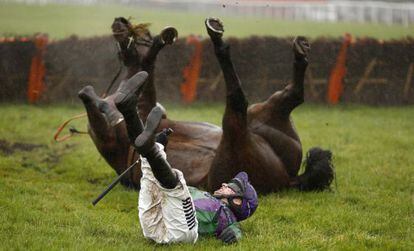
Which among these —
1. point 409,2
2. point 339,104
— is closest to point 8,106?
point 339,104

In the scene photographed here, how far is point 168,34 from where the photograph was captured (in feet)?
26.1

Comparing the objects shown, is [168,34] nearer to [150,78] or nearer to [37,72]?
[150,78]

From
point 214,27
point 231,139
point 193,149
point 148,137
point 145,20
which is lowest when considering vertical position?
point 145,20

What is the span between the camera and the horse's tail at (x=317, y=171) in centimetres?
766

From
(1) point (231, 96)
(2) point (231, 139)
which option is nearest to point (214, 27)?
(1) point (231, 96)

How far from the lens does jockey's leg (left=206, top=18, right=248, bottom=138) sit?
6812 millimetres

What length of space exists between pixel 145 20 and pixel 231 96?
21.7m

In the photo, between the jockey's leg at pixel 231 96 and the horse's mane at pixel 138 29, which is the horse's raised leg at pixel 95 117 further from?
the jockey's leg at pixel 231 96

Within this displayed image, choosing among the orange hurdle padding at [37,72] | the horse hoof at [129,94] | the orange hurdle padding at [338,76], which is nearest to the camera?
the horse hoof at [129,94]

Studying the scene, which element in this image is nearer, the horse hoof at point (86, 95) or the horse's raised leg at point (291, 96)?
the horse's raised leg at point (291, 96)

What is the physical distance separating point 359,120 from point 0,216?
989 centimetres

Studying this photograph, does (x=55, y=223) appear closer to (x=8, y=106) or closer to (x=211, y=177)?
(x=211, y=177)

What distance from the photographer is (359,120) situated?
14.8 meters

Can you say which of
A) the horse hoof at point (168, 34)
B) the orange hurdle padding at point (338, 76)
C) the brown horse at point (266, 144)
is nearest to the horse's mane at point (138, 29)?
the horse hoof at point (168, 34)
